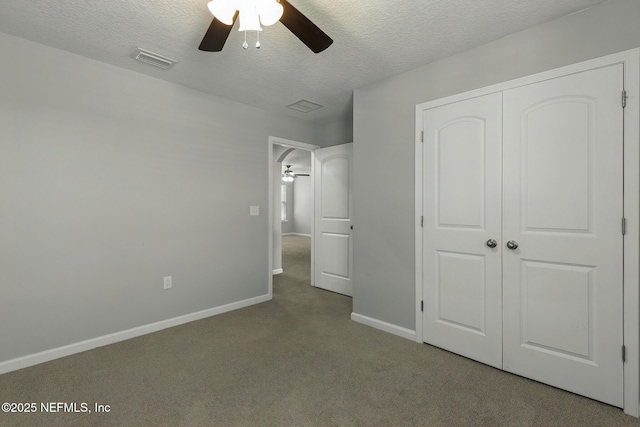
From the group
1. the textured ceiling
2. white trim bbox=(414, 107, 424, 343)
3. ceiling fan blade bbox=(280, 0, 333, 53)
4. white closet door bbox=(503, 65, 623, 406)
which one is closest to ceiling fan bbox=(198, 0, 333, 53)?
ceiling fan blade bbox=(280, 0, 333, 53)

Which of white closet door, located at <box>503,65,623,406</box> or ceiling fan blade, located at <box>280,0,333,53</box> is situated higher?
ceiling fan blade, located at <box>280,0,333,53</box>

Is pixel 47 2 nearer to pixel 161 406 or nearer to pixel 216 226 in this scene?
pixel 216 226

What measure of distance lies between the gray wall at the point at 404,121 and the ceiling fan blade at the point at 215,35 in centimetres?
170

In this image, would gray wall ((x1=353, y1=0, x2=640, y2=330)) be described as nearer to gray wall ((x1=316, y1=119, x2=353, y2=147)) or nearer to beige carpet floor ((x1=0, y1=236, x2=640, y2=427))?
beige carpet floor ((x1=0, y1=236, x2=640, y2=427))

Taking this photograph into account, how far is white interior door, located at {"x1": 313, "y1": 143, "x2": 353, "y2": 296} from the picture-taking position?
4176 mm

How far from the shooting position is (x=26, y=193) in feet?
7.66

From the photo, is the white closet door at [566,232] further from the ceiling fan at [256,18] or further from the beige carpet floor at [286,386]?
the ceiling fan at [256,18]

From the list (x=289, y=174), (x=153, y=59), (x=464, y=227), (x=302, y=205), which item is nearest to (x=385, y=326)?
(x=464, y=227)

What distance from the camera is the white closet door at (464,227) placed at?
2322mm

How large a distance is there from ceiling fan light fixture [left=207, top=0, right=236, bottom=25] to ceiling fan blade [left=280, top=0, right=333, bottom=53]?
0.25m

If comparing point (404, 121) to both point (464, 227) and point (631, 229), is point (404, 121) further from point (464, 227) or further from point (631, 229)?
point (631, 229)

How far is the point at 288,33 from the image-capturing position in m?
2.21

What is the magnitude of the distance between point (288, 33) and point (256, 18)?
735 millimetres

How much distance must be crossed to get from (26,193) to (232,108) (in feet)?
6.80
